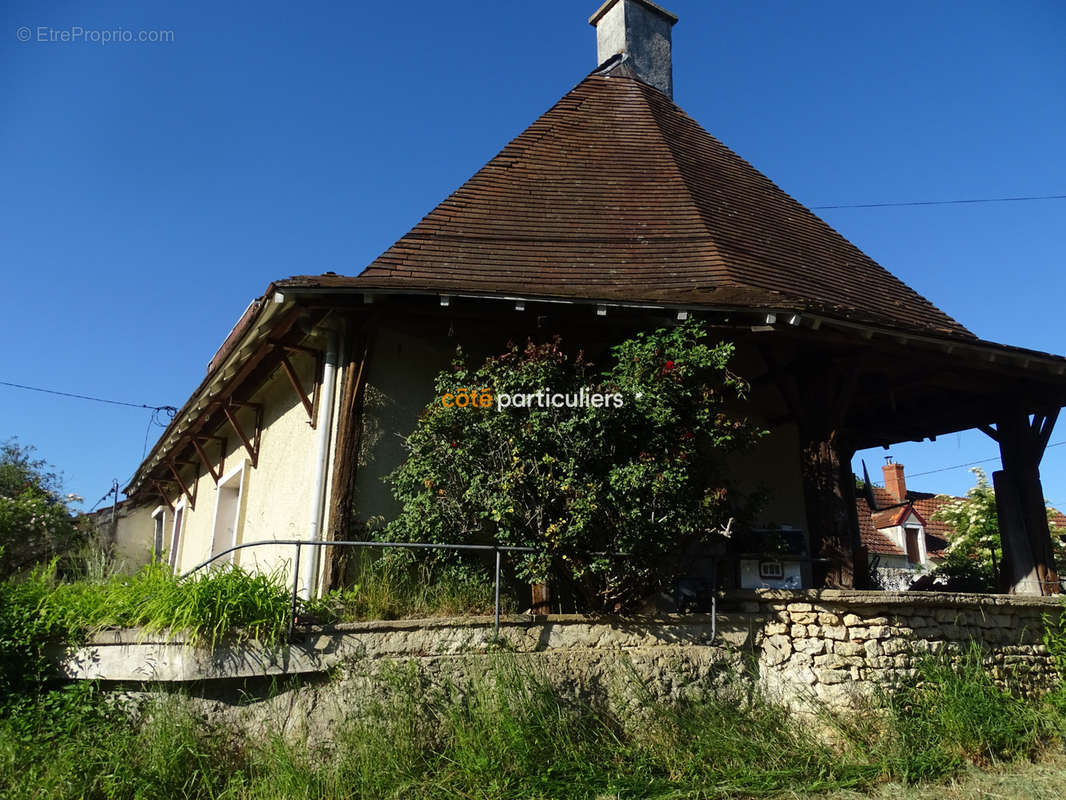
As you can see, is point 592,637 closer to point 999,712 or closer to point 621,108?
point 999,712

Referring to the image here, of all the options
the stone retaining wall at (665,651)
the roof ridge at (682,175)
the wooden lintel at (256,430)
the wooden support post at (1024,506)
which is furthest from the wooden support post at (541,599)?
the wooden support post at (1024,506)

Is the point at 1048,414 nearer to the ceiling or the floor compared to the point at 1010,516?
nearer to the ceiling

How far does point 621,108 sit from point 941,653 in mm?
8069

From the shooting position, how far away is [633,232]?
919 cm

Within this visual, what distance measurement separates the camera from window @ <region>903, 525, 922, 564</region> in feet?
84.9

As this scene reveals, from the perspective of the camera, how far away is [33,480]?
2103 centimetres

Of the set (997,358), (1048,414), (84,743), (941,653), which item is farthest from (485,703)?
(1048,414)

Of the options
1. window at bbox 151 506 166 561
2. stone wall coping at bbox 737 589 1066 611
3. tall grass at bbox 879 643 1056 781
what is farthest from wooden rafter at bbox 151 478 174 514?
tall grass at bbox 879 643 1056 781

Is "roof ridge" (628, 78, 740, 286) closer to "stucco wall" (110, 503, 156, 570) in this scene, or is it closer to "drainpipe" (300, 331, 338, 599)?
"drainpipe" (300, 331, 338, 599)

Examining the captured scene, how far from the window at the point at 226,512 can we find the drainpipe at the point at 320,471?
3.95m

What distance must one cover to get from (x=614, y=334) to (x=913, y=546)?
71.2ft

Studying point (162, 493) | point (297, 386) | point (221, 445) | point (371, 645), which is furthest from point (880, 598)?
point (162, 493)

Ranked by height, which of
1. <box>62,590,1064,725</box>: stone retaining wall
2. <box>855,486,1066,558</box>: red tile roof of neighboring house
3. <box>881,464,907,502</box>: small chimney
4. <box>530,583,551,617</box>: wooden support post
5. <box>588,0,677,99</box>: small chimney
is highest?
<box>588,0,677,99</box>: small chimney

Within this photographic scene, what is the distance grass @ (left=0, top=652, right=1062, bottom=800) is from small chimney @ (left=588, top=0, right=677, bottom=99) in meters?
10.3
